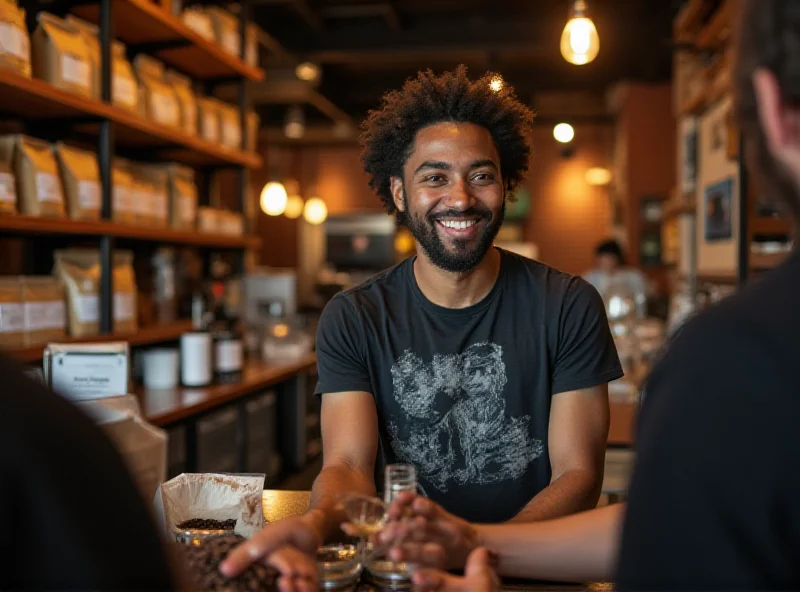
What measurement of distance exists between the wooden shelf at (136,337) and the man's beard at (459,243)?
1.51 m

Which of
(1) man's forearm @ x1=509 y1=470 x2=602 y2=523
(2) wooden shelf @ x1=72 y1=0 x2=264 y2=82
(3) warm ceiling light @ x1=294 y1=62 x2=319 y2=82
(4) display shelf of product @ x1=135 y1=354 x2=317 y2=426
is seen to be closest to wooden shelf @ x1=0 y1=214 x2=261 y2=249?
(4) display shelf of product @ x1=135 y1=354 x2=317 y2=426

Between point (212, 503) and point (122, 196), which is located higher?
point (122, 196)

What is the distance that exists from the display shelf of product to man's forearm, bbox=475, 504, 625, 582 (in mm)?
1993

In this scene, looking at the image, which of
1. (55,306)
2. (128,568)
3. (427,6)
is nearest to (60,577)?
(128,568)

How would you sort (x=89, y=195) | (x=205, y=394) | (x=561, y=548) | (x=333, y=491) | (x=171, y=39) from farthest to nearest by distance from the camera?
(x=171, y=39) → (x=205, y=394) → (x=89, y=195) → (x=333, y=491) → (x=561, y=548)

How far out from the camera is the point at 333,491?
5.41 ft

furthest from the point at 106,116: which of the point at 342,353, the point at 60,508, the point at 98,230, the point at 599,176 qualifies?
the point at 599,176

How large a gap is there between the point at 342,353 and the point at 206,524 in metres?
0.60

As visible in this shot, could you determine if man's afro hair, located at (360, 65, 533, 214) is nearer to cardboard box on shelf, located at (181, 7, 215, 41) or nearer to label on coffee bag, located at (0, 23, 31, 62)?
label on coffee bag, located at (0, 23, 31, 62)

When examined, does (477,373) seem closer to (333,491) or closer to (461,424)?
(461,424)

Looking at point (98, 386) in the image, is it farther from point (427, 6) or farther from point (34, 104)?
point (427, 6)

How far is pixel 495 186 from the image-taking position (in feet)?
6.65

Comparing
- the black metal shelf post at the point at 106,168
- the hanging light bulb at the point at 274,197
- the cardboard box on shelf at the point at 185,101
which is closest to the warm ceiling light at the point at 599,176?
the hanging light bulb at the point at 274,197

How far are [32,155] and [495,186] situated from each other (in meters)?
1.80
